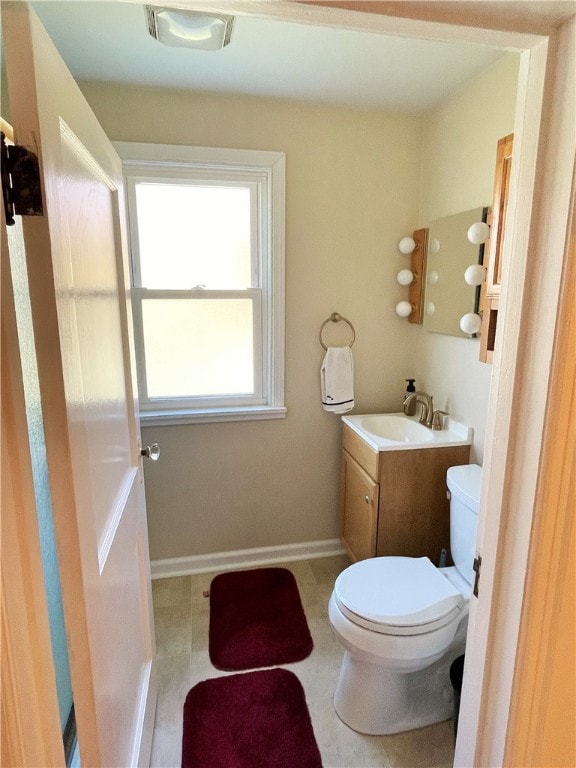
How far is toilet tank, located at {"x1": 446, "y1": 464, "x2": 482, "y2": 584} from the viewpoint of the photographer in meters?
1.60

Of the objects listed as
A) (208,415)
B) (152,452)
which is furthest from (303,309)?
(152,452)

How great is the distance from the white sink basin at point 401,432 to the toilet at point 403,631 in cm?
25

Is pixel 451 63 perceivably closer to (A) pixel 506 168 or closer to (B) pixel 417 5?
(A) pixel 506 168

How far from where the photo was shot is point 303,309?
225 centimetres

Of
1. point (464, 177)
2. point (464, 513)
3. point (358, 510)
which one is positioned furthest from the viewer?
point (358, 510)

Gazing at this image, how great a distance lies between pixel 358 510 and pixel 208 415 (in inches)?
34.1

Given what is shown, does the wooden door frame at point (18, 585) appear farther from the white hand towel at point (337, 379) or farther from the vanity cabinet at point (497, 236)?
the white hand towel at point (337, 379)

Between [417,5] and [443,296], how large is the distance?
1546 millimetres

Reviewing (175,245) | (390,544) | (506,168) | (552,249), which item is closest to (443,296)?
(506,168)

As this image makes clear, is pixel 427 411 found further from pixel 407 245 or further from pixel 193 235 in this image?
pixel 193 235

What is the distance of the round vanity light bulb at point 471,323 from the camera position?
5.97ft

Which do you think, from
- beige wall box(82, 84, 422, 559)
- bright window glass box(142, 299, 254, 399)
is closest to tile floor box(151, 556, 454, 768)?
beige wall box(82, 84, 422, 559)

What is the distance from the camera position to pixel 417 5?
0.62m

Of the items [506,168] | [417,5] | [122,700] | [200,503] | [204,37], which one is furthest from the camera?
[200,503]
